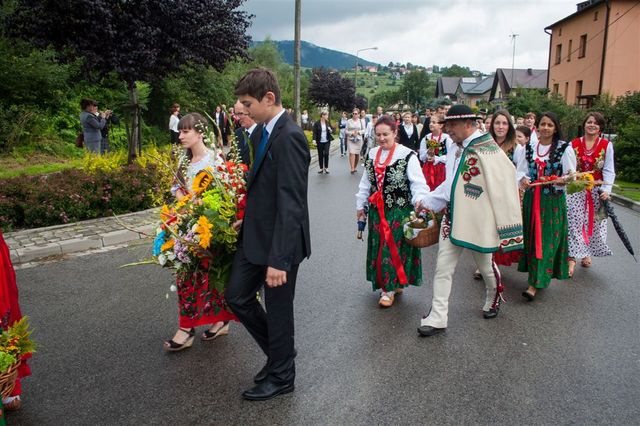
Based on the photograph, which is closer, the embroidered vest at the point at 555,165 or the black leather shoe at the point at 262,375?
the black leather shoe at the point at 262,375

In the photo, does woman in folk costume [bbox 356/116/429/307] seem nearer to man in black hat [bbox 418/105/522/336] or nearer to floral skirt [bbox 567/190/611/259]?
man in black hat [bbox 418/105/522/336]

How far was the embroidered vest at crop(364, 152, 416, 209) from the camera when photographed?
16.6 ft

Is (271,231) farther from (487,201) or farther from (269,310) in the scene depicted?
(487,201)

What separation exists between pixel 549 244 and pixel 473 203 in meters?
1.75

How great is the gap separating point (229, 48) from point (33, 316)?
8354 millimetres

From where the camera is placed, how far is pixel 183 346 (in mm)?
4195

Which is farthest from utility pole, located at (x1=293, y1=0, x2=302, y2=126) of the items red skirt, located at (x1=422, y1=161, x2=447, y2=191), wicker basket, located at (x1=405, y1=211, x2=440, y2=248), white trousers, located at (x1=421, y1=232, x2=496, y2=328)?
white trousers, located at (x1=421, y1=232, x2=496, y2=328)

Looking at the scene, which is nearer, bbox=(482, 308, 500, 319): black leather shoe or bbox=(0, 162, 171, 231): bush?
bbox=(482, 308, 500, 319): black leather shoe

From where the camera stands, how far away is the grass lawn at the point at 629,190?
12.5m

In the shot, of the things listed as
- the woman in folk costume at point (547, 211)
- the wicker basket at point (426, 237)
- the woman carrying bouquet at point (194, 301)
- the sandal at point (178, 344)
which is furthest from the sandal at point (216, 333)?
the woman in folk costume at point (547, 211)

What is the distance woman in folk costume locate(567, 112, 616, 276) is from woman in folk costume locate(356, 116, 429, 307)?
247 cm

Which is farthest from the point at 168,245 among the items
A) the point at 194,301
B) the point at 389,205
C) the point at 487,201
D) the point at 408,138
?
the point at 408,138

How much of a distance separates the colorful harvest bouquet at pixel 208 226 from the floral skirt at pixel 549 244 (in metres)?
3.41

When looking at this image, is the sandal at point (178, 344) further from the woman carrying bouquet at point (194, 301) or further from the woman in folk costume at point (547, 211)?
the woman in folk costume at point (547, 211)
